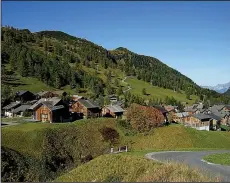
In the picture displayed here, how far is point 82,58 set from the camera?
639 ft

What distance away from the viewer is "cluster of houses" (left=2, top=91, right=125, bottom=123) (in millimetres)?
69188

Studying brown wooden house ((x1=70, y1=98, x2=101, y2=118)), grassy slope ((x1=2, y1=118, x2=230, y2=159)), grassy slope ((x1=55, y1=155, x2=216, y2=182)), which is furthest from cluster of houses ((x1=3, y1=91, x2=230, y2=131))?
grassy slope ((x1=55, y1=155, x2=216, y2=182))

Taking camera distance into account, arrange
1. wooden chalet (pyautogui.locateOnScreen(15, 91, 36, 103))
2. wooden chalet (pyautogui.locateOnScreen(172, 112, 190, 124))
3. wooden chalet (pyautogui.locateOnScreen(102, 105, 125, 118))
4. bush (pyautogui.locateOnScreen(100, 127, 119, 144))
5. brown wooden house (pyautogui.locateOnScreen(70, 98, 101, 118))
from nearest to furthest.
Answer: bush (pyautogui.locateOnScreen(100, 127, 119, 144)), brown wooden house (pyautogui.locateOnScreen(70, 98, 101, 118)), wooden chalet (pyautogui.locateOnScreen(102, 105, 125, 118)), wooden chalet (pyautogui.locateOnScreen(15, 91, 36, 103)), wooden chalet (pyautogui.locateOnScreen(172, 112, 190, 124))

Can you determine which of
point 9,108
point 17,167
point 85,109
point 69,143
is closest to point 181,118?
point 85,109

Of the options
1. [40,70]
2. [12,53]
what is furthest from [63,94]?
[12,53]

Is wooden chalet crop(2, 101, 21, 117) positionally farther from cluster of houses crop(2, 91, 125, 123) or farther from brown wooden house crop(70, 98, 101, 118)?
brown wooden house crop(70, 98, 101, 118)

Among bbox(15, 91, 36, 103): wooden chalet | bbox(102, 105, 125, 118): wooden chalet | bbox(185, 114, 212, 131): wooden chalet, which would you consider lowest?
bbox(185, 114, 212, 131): wooden chalet

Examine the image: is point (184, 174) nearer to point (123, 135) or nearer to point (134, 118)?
point (123, 135)

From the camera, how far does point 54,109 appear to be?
69000 millimetres

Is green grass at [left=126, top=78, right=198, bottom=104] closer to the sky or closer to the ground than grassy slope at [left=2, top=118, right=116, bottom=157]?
closer to the sky

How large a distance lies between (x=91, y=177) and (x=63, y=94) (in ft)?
308

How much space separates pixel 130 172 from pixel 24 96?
88.7 meters

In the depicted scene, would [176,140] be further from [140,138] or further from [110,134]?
[110,134]

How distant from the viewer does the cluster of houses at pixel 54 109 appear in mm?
69188
